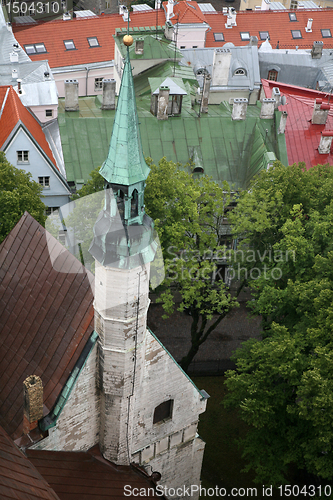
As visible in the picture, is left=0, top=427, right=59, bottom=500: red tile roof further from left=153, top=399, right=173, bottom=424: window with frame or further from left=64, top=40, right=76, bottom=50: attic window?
left=64, top=40, right=76, bottom=50: attic window

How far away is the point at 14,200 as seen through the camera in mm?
35188

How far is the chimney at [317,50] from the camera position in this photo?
65.9m

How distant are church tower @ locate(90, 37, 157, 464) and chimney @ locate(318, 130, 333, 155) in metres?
29.7

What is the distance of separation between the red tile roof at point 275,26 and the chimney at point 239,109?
25784 millimetres

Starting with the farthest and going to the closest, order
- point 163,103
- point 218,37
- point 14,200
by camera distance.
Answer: point 218,37 → point 163,103 → point 14,200

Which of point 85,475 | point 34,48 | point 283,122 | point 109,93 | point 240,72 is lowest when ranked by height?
point 85,475

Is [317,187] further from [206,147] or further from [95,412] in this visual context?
Answer: [95,412]

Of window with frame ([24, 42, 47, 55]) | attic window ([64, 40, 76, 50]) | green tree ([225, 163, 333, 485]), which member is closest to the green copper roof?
green tree ([225, 163, 333, 485])

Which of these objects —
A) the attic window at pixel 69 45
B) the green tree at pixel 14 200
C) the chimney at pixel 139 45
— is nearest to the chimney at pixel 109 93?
the chimney at pixel 139 45

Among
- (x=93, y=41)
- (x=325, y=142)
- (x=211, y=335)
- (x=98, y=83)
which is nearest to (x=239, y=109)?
(x=325, y=142)

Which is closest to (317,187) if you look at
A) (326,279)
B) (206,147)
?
(326,279)

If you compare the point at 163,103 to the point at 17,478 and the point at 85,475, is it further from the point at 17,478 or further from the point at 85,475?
the point at 17,478

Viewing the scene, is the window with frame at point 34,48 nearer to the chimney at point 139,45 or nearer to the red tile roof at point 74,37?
the red tile roof at point 74,37

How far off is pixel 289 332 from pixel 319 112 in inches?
892
